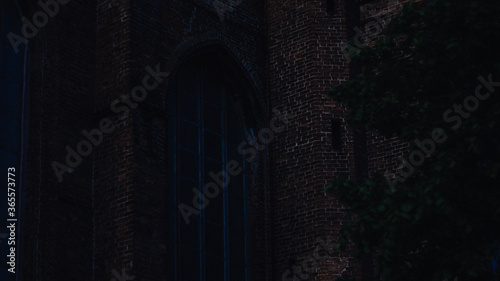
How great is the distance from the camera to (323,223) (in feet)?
49.0

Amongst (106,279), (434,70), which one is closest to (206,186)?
(106,279)

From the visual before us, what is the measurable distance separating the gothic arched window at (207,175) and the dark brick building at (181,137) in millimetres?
28

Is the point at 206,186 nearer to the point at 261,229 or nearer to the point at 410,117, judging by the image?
the point at 261,229

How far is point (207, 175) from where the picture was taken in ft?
50.2

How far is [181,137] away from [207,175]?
0.81 meters

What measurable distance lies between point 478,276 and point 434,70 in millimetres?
2475
